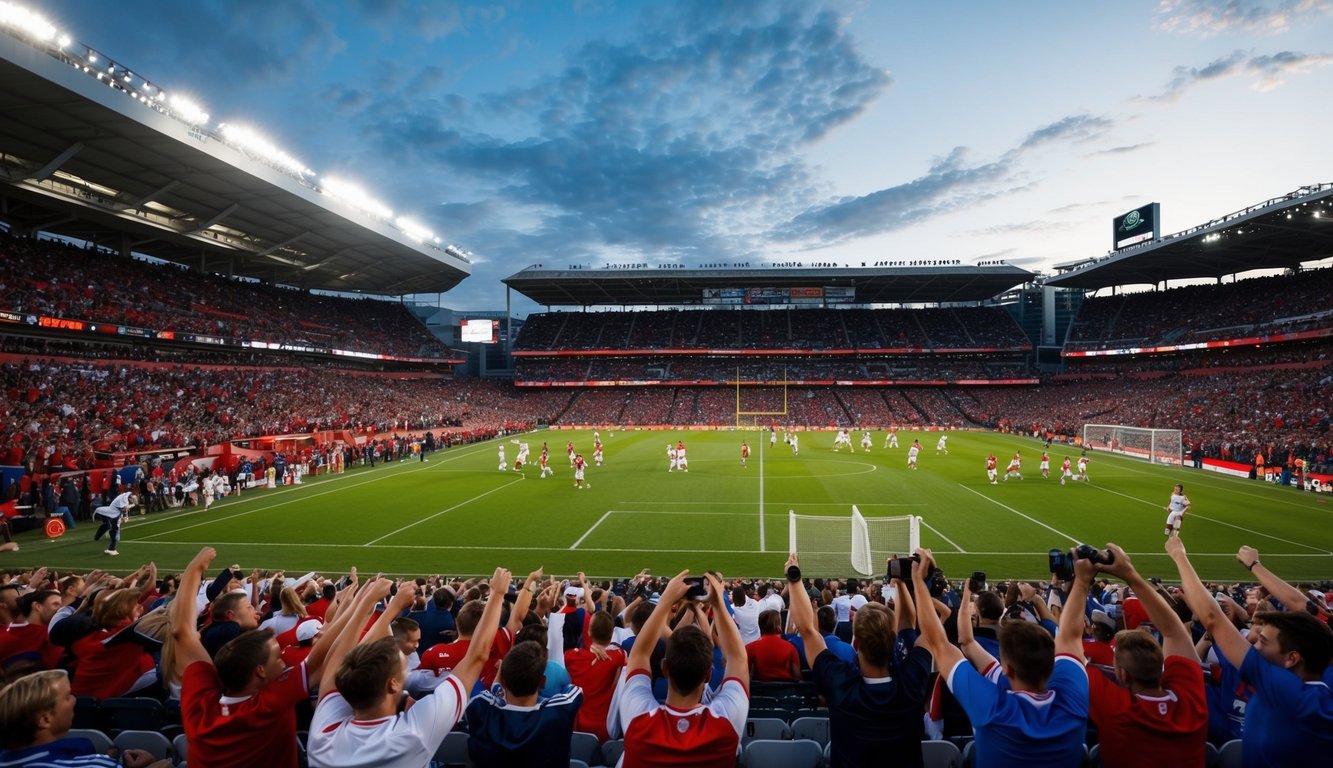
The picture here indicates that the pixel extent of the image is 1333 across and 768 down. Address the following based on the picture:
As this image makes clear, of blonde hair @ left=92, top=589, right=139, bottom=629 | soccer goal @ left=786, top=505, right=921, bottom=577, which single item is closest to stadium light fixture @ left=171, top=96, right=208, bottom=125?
soccer goal @ left=786, top=505, right=921, bottom=577

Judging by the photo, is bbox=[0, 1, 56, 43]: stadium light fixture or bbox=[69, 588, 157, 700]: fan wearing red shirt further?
bbox=[0, 1, 56, 43]: stadium light fixture

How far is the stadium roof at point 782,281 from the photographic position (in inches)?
2790

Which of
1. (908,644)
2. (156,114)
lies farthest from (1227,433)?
(156,114)

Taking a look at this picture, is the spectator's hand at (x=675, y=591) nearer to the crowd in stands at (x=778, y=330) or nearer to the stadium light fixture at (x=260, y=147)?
the stadium light fixture at (x=260, y=147)

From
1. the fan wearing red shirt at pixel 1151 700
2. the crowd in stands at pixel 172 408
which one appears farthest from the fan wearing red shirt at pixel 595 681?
the crowd in stands at pixel 172 408

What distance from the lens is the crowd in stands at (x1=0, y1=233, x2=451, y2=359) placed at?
3591cm

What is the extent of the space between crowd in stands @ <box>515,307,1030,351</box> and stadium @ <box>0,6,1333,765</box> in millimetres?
494

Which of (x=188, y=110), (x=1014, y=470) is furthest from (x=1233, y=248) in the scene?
(x=188, y=110)

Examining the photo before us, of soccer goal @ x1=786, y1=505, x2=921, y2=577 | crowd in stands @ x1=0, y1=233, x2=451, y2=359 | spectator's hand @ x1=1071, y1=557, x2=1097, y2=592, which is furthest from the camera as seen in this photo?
crowd in stands @ x1=0, y1=233, x2=451, y2=359

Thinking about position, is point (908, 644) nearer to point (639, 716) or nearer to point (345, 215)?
point (639, 716)

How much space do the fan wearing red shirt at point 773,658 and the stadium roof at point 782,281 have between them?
68.1 metres

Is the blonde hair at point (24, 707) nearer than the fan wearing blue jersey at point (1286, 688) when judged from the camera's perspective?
Yes

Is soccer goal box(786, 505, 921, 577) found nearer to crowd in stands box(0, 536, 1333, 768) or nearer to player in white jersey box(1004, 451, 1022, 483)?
crowd in stands box(0, 536, 1333, 768)

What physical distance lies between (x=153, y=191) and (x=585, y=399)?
1922 inches
